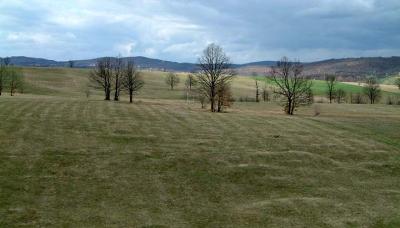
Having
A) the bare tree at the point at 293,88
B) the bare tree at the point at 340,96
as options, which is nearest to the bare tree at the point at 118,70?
the bare tree at the point at 293,88

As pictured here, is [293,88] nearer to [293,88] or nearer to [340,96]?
[293,88]

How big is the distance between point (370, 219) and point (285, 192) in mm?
6393

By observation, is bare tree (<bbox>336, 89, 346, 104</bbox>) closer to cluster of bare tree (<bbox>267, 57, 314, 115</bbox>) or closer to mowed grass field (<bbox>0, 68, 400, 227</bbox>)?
cluster of bare tree (<bbox>267, 57, 314, 115</bbox>)

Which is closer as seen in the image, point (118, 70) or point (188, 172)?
point (188, 172)

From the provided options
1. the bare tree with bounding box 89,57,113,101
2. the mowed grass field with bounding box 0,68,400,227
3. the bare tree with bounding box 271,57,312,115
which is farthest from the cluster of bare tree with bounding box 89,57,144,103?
the mowed grass field with bounding box 0,68,400,227

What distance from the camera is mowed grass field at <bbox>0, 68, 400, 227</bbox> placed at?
84.1ft

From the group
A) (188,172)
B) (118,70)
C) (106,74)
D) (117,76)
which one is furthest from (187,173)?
(118,70)

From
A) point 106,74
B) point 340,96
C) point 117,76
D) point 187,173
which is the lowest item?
point 187,173

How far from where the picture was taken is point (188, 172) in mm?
34375

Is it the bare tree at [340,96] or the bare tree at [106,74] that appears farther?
the bare tree at [340,96]

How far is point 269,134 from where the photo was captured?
49.3 metres

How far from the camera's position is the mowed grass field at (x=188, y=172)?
84.1 ft

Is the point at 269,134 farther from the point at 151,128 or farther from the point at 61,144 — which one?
the point at 61,144

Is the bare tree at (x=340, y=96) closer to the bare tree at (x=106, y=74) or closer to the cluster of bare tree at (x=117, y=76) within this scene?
the cluster of bare tree at (x=117, y=76)
